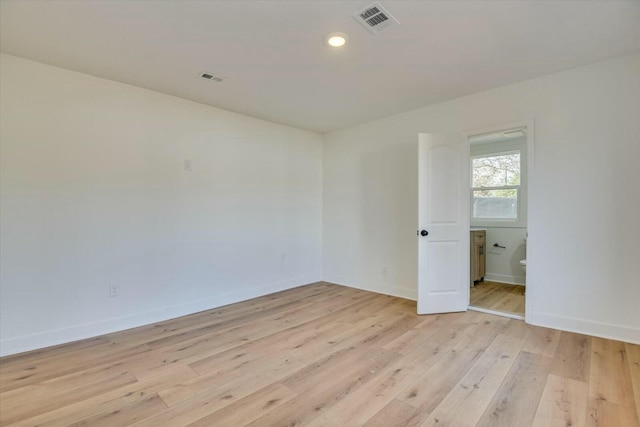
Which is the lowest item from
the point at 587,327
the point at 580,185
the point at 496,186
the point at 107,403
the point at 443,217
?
the point at 107,403

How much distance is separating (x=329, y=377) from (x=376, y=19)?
8.31 feet

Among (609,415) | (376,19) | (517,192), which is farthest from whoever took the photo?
(517,192)

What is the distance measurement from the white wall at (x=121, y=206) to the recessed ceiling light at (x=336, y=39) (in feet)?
6.65

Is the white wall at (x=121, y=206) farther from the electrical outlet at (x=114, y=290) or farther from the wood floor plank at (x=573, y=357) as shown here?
the wood floor plank at (x=573, y=357)

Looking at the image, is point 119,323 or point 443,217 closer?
point 119,323

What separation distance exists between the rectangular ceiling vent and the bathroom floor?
322 centimetres

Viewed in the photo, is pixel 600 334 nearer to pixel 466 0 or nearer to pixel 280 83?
pixel 466 0

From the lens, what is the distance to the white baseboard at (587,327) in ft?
8.45

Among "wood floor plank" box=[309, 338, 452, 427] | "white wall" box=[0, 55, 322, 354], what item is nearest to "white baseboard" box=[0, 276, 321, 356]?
"white wall" box=[0, 55, 322, 354]

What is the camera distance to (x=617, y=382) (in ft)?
6.61

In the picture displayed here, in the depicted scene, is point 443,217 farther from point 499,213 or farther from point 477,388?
point 499,213

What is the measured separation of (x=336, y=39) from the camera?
7.48 ft

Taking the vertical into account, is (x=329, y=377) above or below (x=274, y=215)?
below

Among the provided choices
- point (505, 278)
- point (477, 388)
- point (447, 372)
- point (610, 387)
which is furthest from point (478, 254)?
point (477, 388)
